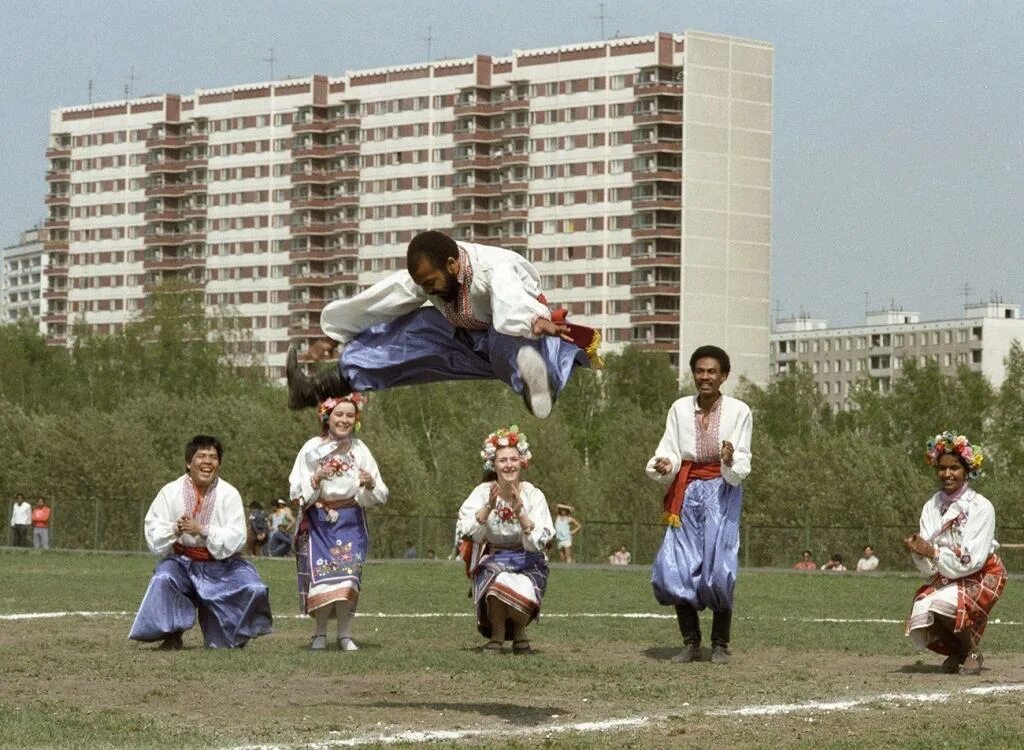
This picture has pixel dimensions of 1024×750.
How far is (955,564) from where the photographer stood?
16.1m

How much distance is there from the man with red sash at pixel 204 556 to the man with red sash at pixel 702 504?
10.9ft

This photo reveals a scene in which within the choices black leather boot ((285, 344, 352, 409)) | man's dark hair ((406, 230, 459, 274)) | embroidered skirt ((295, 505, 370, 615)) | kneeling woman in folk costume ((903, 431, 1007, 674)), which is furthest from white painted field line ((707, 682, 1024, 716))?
embroidered skirt ((295, 505, 370, 615))

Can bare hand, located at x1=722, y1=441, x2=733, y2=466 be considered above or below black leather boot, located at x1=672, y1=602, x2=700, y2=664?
above

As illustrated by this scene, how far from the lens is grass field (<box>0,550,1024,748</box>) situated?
11.3m

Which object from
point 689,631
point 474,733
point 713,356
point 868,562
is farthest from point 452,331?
point 868,562

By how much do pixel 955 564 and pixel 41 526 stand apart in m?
43.0

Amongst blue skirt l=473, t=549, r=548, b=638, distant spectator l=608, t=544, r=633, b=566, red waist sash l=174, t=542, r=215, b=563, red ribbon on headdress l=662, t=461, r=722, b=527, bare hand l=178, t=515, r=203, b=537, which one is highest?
red ribbon on headdress l=662, t=461, r=722, b=527

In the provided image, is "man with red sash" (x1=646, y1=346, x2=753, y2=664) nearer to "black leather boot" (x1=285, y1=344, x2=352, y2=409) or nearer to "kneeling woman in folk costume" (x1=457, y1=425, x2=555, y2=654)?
"kneeling woman in folk costume" (x1=457, y1=425, x2=555, y2=654)

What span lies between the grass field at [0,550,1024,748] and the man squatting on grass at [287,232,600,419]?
1.88m

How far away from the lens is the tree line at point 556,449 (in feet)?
214

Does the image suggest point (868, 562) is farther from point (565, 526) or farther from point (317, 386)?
point (317, 386)

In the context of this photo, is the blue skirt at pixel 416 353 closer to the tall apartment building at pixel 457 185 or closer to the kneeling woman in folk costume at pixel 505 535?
the kneeling woman in folk costume at pixel 505 535

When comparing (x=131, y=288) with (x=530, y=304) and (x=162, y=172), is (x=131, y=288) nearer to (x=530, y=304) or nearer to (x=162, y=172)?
(x=162, y=172)

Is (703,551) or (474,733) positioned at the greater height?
(703,551)
